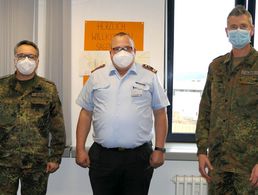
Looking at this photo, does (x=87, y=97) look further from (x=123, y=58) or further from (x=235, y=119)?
(x=235, y=119)

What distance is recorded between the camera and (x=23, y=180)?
7.30ft

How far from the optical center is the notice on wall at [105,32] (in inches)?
116

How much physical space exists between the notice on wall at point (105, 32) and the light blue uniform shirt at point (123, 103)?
65 centimetres

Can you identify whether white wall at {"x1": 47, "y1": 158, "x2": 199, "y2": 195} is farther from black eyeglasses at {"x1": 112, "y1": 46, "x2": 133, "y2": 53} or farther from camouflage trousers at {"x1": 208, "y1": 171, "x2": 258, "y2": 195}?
black eyeglasses at {"x1": 112, "y1": 46, "x2": 133, "y2": 53}

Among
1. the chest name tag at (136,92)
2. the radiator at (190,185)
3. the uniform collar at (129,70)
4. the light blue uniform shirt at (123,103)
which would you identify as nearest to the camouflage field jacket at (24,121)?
the light blue uniform shirt at (123,103)

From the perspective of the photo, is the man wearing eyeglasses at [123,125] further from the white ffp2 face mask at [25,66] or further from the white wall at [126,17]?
the white wall at [126,17]

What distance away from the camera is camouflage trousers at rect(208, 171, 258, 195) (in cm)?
182

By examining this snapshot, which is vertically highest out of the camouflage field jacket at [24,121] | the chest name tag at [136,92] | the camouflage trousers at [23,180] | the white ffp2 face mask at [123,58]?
the white ffp2 face mask at [123,58]

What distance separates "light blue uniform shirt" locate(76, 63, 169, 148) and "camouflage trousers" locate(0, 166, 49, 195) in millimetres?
445

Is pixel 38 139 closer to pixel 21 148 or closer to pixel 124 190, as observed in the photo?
pixel 21 148

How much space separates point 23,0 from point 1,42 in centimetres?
40

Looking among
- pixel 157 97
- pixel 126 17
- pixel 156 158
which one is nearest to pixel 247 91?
pixel 157 97

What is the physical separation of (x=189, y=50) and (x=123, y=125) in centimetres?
138

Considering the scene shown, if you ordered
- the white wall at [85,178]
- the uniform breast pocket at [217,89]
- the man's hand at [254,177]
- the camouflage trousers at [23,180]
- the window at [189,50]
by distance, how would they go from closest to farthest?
1. the man's hand at [254,177]
2. the uniform breast pocket at [217,89]
3. the camouflage trousers at [23,180]
4. the white wall at [85,178]
5. the window at [189,50]
